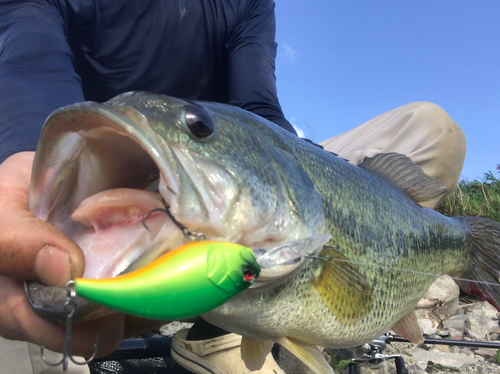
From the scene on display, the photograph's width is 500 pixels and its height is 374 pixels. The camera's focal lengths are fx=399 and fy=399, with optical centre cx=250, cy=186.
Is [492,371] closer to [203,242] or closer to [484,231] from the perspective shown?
[484,231]

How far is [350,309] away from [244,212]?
654mm

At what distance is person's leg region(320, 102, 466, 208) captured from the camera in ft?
10.8

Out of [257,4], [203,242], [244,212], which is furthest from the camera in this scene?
[257,4]

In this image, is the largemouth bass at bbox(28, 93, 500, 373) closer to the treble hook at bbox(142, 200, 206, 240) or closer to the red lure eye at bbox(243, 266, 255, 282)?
the treble hook at bbox(142, 200, 206, 240)

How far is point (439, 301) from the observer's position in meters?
3.80

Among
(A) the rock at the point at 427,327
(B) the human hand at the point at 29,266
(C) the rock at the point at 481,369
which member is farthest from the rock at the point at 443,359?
(B) the human hand at the point at 29,266

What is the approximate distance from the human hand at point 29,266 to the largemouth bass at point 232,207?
4cm

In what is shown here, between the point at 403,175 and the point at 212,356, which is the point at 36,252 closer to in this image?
the point at 212,356

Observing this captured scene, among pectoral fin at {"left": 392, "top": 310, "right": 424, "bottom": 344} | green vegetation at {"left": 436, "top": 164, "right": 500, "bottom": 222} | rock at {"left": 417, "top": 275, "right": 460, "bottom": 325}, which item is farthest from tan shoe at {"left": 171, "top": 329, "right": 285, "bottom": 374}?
green vegetation at {"left": 436, "top": 164, "right": 500, "bottom": 222}

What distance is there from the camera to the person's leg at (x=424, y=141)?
10.8 ft

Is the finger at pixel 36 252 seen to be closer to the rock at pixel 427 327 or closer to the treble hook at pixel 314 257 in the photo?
the treble hook at pixel 314 257

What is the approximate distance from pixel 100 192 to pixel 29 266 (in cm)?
21

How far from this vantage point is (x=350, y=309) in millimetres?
1352

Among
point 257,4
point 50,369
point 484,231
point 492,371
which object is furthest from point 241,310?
point 257,4
